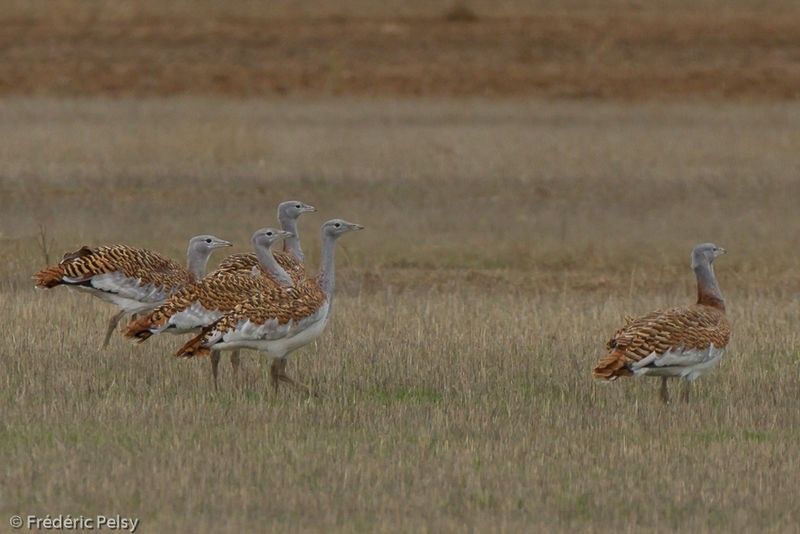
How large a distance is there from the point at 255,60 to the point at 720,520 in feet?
82.9

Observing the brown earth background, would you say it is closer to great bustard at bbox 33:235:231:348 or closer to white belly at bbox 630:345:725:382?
great bustard at bbox 33:235:231:348

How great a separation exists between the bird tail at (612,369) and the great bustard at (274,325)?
65.3 inches

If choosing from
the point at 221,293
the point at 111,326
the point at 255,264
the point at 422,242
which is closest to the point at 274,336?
the point at 221,293

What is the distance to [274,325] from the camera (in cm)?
895

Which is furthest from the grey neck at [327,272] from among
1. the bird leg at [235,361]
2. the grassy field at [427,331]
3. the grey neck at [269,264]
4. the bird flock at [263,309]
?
the bird leg at [235,361]

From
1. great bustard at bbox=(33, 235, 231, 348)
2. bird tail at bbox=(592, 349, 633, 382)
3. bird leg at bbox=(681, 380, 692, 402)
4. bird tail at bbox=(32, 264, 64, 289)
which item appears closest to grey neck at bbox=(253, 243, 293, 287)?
great bustard at bbox=(33, 235, 231, 348)

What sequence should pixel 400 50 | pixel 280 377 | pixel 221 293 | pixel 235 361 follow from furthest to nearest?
pixel 400 50 → pixel 235 361 → pixel 221 293 → pixel 280 377

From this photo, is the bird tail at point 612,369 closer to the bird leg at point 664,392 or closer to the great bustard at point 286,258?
the bird leg at point 664,392

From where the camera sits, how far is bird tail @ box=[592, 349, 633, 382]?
838cm

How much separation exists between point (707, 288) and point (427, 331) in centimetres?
221

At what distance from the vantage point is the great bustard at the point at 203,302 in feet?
30.3

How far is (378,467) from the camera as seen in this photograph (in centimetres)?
743

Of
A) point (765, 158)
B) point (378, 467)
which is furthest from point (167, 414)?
point (765, 158)

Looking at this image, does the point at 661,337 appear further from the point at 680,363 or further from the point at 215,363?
the point at 215,363
